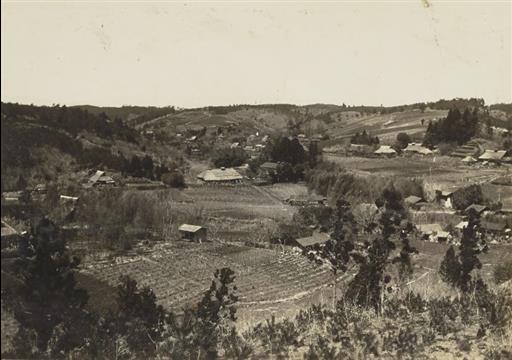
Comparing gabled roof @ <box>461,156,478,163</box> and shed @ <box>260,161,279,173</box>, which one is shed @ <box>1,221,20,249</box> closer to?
shed @ <box>260,161,279,173</box>

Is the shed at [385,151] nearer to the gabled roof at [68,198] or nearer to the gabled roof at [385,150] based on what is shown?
the gabled roof at [385,150]

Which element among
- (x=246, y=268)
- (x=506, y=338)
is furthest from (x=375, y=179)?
(x=506, y=338)

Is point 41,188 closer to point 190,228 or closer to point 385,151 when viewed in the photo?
point 190,228

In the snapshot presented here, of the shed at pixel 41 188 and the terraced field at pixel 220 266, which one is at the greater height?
the shed at pixel 41 188

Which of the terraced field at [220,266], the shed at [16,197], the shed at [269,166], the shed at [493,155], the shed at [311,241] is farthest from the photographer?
the shed at [493,155]

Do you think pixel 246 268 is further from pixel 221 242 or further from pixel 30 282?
pixel 30 282

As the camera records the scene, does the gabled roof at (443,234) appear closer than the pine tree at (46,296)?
No

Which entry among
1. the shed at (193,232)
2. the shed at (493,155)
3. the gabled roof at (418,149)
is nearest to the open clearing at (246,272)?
the shed at (193,232)

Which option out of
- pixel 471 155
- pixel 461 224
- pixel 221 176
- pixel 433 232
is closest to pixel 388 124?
pixel 471 155
